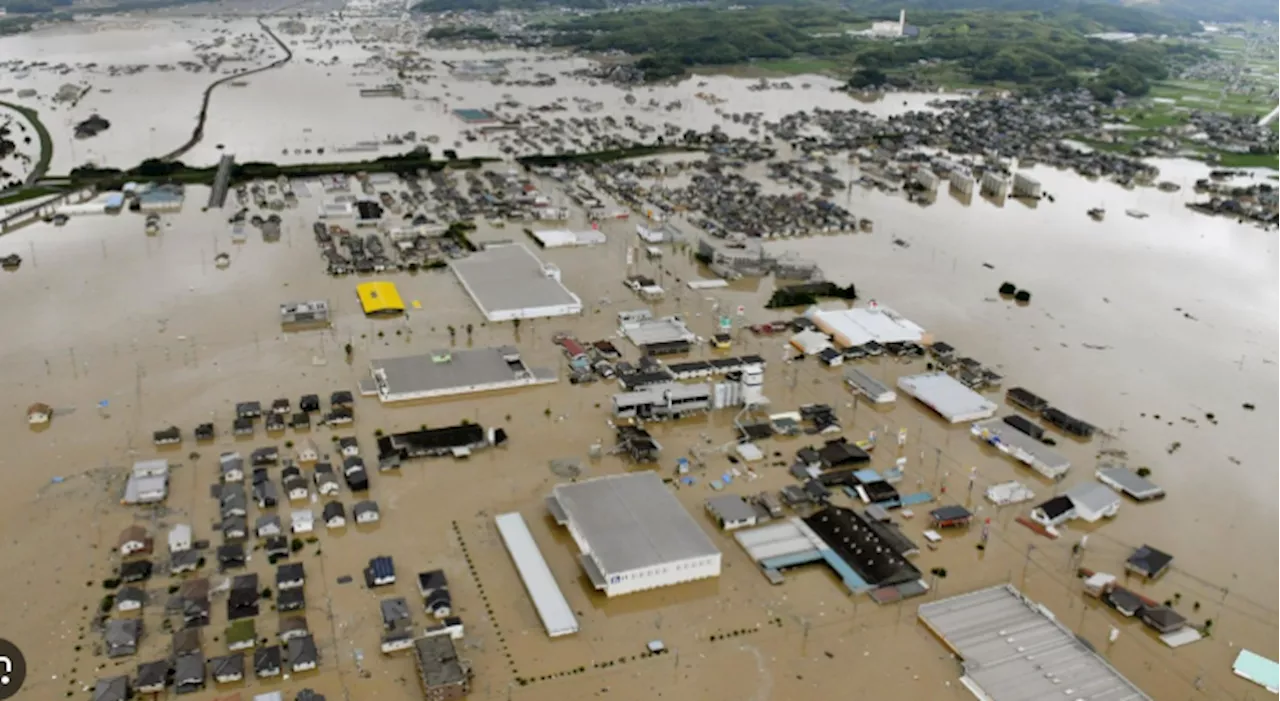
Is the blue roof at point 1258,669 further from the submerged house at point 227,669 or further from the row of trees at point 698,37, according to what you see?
the row of trees at point 698,37

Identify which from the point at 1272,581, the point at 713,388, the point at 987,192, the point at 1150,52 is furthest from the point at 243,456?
the point at 1150,52

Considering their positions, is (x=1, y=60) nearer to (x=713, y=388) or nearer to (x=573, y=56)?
(x=573, y=56)

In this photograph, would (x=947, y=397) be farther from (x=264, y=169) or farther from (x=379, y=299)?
(x=264, y=169)

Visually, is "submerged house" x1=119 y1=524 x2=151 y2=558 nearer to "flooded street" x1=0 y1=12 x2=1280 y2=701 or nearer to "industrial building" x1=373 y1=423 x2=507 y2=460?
"flooded street" x1=0 y1=12 x2=1280 y2=701

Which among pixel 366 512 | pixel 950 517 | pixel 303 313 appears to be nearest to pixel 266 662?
pixel 366 512

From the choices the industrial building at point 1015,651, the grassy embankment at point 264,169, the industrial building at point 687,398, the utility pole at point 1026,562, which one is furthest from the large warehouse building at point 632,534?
the grassy embankment at point 264,169

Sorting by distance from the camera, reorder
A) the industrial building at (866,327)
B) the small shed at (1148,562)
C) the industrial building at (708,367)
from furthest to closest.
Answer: the industrial building at (866,327)
the industrial building at (708,367)
the small shed at (1148,562)

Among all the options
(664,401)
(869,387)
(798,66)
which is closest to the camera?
(664,401)
